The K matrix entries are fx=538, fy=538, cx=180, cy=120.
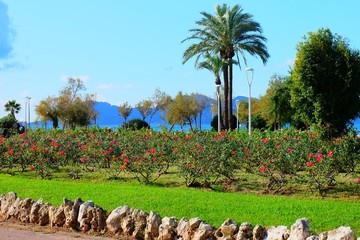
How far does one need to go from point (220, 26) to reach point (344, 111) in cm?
1968

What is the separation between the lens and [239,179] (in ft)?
41.8

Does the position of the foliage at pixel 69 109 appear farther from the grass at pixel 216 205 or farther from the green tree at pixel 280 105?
the grass at pixel 216 205

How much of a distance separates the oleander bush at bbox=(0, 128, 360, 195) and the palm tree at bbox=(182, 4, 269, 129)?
59.6 feet

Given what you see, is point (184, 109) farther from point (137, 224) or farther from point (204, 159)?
point (137, 224)

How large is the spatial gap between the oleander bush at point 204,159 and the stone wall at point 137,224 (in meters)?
4.73

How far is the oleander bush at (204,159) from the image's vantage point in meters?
11.4

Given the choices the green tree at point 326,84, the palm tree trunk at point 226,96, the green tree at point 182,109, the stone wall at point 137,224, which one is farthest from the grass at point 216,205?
the green tree at point 182,109

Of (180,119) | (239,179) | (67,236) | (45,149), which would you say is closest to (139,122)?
(180,119)

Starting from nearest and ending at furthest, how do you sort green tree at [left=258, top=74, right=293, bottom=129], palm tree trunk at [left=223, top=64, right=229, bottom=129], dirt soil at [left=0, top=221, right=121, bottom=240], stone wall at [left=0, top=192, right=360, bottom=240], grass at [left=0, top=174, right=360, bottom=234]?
stone wall at [left=0, top=192, right=360, bottom=240]
dirt soil at [left=0, top=221, right=121, bottom=240]
grass at [left=0, top=174, right=360, bottom=234]
palm tree trunk at [left=223, top=64, right=229, bottom=129]
green tree at [left=258, top=74, right=293, bottom=129]

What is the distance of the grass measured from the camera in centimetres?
756

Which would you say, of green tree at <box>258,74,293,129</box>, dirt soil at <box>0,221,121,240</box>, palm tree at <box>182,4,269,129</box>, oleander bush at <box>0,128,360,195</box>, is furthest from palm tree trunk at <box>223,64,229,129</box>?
dirt soil at <box>0,221,121,240</box>

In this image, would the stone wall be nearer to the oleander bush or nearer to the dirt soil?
the dirt soil

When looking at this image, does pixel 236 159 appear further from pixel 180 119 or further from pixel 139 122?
pixel 180 119

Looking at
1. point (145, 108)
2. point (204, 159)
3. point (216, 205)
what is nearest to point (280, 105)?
point (145, 108)
